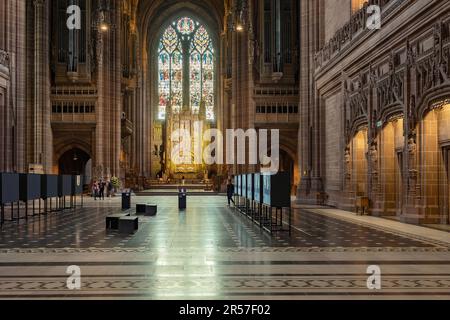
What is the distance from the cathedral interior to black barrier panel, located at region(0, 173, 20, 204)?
984 mm

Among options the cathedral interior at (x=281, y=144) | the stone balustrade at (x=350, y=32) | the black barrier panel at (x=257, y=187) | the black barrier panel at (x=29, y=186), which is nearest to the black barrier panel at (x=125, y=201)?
the cathedral interior at (x=281, y=144)

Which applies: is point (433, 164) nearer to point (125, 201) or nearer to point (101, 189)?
point (125, 201)

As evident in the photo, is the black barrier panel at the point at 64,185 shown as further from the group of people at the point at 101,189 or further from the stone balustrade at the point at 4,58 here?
the group of people at the point at 101,189

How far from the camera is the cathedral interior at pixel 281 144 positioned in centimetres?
1003

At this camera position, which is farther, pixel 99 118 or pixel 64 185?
pixel 99 118

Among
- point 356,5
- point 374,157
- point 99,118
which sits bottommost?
point 374,157

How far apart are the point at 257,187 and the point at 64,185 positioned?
11514 millimetres

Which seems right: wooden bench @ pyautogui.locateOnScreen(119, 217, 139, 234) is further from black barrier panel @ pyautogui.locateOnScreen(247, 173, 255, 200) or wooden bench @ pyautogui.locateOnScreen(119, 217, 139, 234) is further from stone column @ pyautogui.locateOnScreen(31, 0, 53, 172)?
stone column @ pyautogui.locateOnScreen(31, 0, 53, 172)

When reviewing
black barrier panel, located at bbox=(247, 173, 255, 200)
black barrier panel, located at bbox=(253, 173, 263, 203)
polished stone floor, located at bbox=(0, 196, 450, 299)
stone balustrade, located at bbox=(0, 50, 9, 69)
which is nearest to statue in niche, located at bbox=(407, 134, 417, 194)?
polished stone floor, located at bbox=(0, 196, 450, 299)

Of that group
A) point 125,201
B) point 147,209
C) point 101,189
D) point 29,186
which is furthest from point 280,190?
point 101,189

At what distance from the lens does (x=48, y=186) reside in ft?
79.7

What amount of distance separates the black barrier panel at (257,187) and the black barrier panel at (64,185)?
10.4m

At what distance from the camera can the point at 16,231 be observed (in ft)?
57.1
